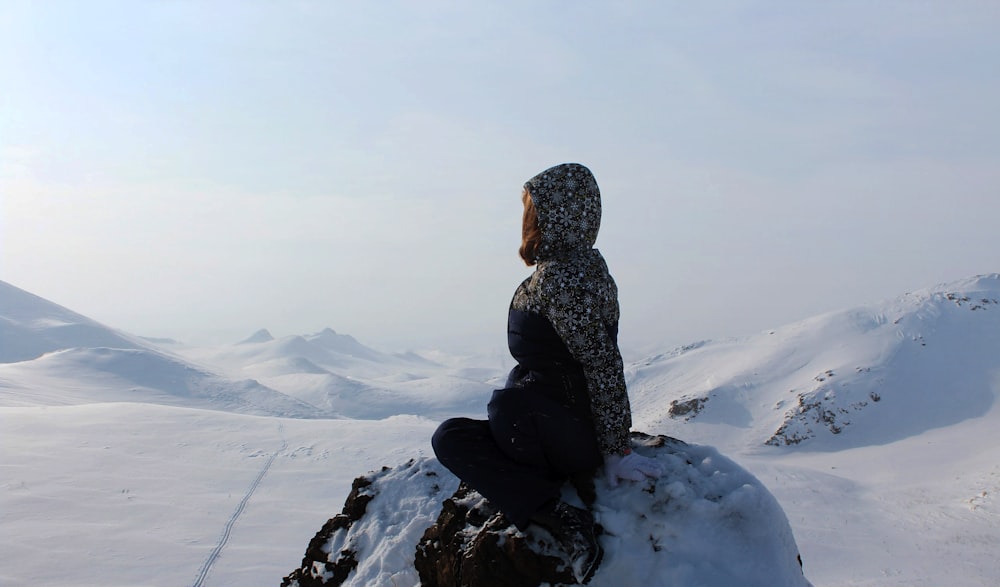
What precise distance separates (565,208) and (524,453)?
4.74 ft

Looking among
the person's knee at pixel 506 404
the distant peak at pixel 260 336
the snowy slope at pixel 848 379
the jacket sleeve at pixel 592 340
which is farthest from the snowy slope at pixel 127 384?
the distant peak at pixel 260 336

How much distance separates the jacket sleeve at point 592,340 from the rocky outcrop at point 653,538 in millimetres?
419

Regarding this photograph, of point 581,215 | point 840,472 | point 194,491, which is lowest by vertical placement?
point 840,472

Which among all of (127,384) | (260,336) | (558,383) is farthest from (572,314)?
(260,336)

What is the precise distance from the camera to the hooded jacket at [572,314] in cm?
408

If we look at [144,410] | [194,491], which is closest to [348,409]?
[144,410]

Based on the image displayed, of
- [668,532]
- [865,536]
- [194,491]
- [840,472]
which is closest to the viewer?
[668,532]

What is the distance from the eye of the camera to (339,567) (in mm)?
5473

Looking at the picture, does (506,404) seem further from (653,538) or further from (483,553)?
(653,538)

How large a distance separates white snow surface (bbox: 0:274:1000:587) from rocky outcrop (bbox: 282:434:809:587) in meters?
0.03

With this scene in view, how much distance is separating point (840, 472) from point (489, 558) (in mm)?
22453

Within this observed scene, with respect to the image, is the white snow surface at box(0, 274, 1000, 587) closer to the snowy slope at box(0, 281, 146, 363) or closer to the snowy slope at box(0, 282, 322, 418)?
the snowy slope at box(0, 282, 322, 418)

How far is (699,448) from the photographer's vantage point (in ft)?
15.3

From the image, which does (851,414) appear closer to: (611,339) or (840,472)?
(840,472)
